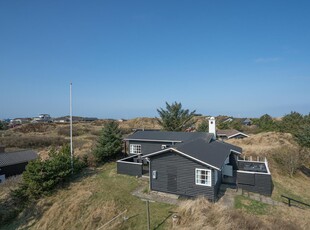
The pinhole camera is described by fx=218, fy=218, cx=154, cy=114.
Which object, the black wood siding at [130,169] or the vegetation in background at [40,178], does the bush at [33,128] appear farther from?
the black wood siding at [130,169]

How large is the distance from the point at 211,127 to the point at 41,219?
63.4 feet

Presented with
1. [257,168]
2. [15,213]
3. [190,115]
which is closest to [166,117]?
[190,115]

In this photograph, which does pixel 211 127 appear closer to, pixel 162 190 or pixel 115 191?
pixel 162 190

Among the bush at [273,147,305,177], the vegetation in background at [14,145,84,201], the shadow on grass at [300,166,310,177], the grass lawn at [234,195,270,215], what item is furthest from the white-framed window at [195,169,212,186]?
the shadow on grass at [300,166,310,177]

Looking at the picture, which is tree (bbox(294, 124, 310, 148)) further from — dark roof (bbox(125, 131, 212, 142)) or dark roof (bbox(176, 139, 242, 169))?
dark roof (bbox(176, 139, 242, 169))

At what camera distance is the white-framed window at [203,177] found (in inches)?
586

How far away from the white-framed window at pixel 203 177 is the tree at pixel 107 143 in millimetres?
12554

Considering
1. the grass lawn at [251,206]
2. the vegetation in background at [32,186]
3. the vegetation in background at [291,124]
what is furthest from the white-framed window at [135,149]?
the vegetation in background at [291,124]

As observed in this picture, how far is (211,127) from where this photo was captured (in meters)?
26.3

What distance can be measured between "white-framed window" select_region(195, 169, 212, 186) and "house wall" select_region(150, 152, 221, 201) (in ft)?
0.68

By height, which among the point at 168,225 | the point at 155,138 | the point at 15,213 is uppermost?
the point at 155,138

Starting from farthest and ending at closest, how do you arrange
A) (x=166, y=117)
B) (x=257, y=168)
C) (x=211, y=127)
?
(x=166, y=117) → (x=211, y=127) → (x=257, y=168)

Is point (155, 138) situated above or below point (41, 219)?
above

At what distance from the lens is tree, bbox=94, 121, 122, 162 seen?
24.8 meters
